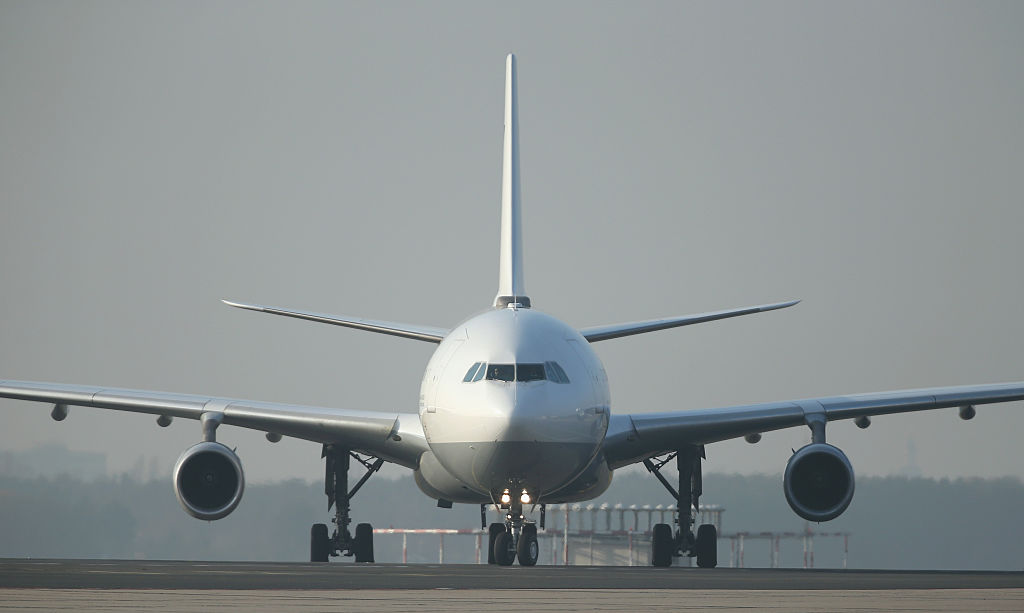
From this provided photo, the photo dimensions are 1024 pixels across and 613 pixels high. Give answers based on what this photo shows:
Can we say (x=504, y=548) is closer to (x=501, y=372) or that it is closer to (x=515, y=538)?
(x=515, y=538)

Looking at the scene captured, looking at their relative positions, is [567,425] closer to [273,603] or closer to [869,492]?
[273,603]

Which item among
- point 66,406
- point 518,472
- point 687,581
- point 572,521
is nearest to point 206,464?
point 66,406

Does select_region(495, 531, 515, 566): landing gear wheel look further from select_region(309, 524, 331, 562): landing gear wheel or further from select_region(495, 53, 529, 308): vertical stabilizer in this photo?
select_region(309, 524, 331, 562): landing gear wheel

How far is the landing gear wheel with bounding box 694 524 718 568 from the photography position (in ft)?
80.0

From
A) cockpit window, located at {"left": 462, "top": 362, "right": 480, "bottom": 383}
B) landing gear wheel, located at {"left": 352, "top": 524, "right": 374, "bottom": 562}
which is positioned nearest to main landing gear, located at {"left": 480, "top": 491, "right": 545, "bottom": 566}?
cockpit window, located at {"left": 462, "top": 362, "right": 480, "bottom": 383}

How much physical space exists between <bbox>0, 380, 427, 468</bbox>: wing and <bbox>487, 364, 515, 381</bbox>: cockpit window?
11.9ft

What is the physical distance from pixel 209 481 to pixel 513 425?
5795mm

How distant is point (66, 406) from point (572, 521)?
25.7 m

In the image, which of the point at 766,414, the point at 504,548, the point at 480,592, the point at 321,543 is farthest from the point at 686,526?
the point at 480,592

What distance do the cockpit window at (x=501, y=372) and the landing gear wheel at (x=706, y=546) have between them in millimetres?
6051

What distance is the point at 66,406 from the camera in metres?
24.1

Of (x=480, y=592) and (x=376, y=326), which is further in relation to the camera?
(x=376, y=326)

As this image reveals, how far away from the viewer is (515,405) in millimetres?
19266

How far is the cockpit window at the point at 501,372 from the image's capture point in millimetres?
19656
